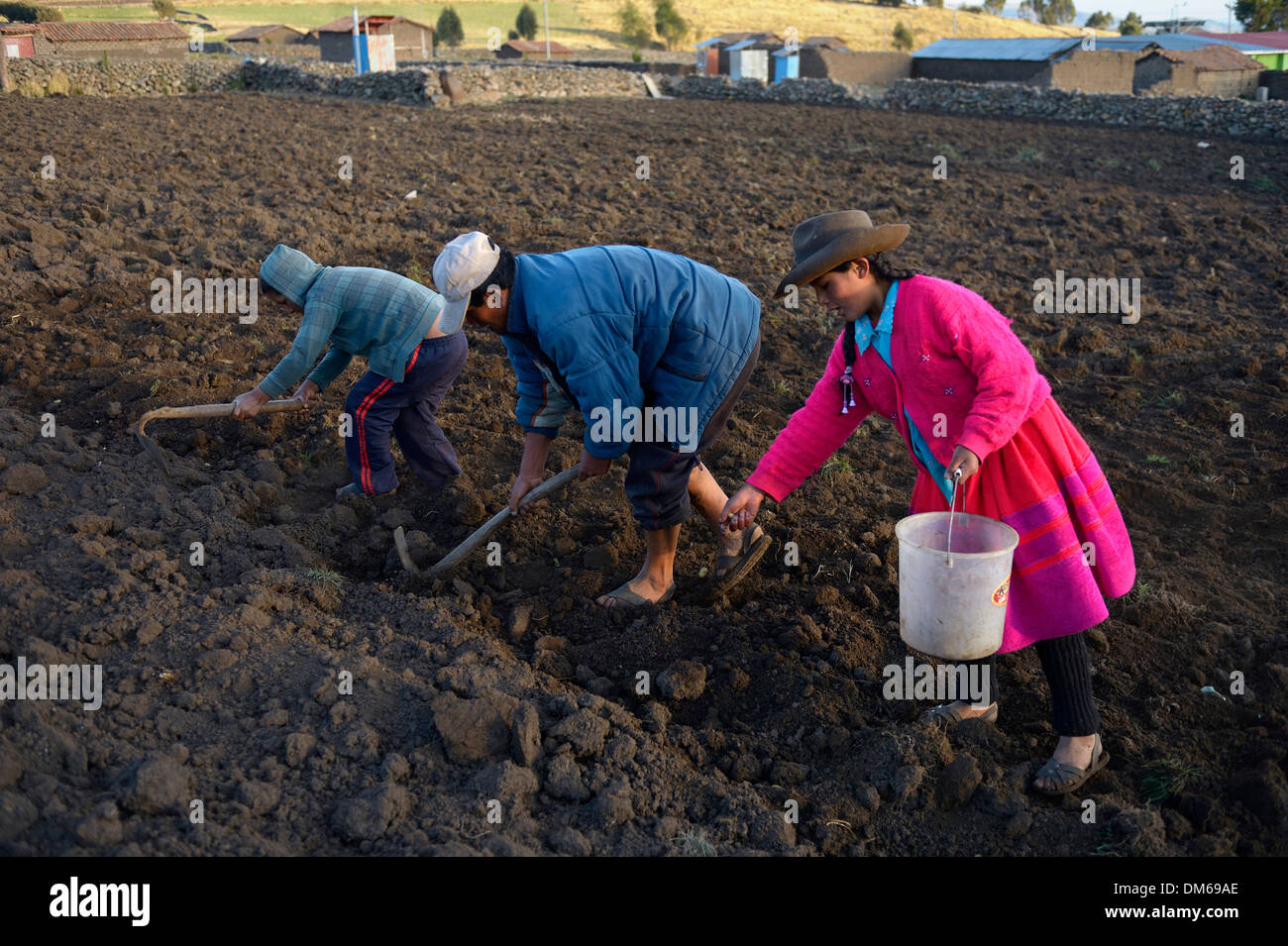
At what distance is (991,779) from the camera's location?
2.98m

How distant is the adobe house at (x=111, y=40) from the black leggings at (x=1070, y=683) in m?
28.1

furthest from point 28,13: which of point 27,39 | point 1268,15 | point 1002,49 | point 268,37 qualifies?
point 1268,15

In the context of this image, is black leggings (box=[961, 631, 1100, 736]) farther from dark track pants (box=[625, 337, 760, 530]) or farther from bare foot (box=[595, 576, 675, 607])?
bare foot (box=[595, 576, 675, 607])

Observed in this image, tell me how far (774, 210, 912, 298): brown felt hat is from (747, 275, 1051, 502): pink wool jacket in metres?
0.14

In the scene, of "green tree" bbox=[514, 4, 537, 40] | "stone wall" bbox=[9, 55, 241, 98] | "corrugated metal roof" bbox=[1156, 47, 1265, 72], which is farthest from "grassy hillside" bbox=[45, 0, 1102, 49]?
"stone wall" bbox=[9, 55, 241, 98]

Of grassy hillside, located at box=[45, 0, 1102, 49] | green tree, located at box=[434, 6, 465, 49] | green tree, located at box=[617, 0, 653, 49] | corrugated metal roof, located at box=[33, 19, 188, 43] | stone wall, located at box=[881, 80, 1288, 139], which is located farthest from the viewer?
green tree, located at box=[617, 0, 653, 49]

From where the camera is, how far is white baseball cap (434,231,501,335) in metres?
3.00

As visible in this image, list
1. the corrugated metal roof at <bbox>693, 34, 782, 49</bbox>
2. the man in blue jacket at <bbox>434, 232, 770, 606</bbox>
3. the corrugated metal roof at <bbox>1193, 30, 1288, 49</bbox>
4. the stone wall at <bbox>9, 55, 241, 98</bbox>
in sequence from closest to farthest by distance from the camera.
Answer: the man in blue jacket at <bbox>434, 232, 770, 606</bbox>, the stone wall at <bbox>9, 55, 241, 98</bbox>, the corrugated metal roof at <bbox>693, 34, 782, 49</bbox>, the corrugated metal roof at <bbox>1193, 30, 1288, 49</bbox>

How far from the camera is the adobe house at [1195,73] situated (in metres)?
25.7

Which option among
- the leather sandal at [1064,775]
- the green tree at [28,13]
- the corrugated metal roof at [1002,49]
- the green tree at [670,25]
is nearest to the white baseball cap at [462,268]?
the leather sandal at [1064,775]

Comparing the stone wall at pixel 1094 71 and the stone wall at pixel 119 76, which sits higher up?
the stone wall at pixel 1094 71

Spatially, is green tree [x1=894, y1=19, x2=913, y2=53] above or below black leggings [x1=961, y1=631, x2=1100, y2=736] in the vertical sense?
above

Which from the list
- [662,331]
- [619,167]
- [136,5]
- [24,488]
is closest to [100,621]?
[24,488]

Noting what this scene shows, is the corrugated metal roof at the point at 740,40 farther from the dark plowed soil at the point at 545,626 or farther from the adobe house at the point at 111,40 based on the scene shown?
the dark plowed soil at the point at 545,626
